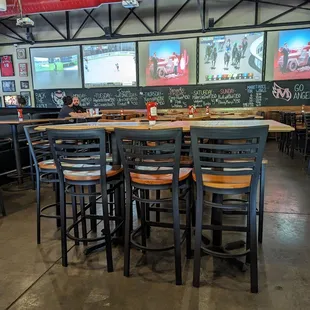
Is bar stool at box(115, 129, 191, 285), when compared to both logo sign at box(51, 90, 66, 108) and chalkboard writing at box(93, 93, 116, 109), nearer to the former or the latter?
chalkboard writing at box(93, 93, 116, 109)

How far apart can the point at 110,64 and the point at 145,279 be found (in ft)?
28.6

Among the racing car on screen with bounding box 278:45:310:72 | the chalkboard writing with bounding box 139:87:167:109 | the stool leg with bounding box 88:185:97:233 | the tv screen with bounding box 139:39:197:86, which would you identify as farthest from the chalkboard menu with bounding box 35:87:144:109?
the stool leg with bounding box 88:185:97:233

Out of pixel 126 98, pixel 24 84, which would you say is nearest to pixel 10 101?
→ pixel 24 84

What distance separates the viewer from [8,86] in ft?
34.7

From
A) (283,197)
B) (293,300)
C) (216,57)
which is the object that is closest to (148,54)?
(216,57)

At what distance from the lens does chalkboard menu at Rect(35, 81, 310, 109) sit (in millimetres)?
8547

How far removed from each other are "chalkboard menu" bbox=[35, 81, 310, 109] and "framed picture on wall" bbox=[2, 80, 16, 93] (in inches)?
39.9

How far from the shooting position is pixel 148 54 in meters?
9.27

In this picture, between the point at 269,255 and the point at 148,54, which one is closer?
the point at 269,255

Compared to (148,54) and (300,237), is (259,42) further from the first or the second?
(300,237)

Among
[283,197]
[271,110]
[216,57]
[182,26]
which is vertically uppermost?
[182,26]

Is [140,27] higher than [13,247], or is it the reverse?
[140,27]

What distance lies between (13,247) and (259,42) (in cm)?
858

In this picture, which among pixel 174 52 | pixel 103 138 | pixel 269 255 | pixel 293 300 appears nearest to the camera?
pixel 293 300
